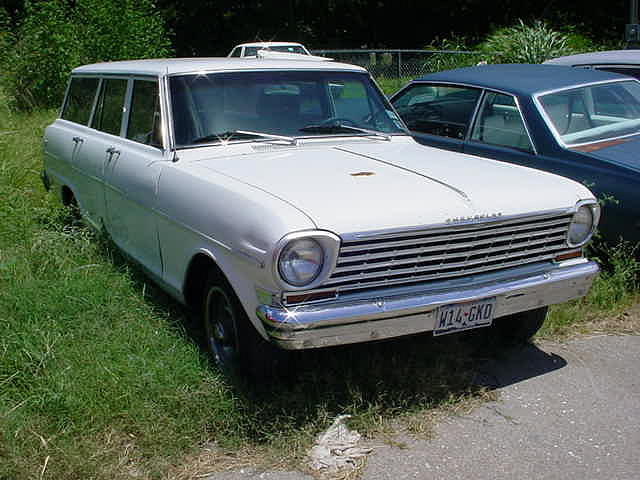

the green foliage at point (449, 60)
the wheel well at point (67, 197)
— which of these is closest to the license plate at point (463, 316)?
the wheel well at point (67, 197)

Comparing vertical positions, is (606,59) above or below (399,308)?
above

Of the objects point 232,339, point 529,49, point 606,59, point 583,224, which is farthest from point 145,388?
point 529,49

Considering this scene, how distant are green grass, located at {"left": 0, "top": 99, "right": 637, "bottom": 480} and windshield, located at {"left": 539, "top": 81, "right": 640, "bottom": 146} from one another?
1617 millimetres

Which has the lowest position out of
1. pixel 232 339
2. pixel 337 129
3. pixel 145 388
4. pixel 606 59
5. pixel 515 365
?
pixel 515 365

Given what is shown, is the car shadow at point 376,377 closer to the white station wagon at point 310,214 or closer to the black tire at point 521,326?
the black tire at point 521,326

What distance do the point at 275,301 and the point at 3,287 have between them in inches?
95.2

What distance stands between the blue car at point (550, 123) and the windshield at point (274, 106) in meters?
1.30

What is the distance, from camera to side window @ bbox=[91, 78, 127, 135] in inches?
202

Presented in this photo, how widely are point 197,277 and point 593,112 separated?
12.3 ft

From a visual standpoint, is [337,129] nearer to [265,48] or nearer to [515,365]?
[515,365]

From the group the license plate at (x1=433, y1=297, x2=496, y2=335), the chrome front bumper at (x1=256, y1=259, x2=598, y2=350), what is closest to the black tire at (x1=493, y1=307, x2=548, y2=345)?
the chrome front bumper at (x1=256, y1=259, x2=598, y2=350)

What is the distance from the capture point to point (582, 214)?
3.92 metres

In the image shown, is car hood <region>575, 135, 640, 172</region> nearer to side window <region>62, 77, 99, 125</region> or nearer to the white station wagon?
the white station wagon

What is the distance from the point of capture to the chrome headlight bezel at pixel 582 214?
3873 millimetres
